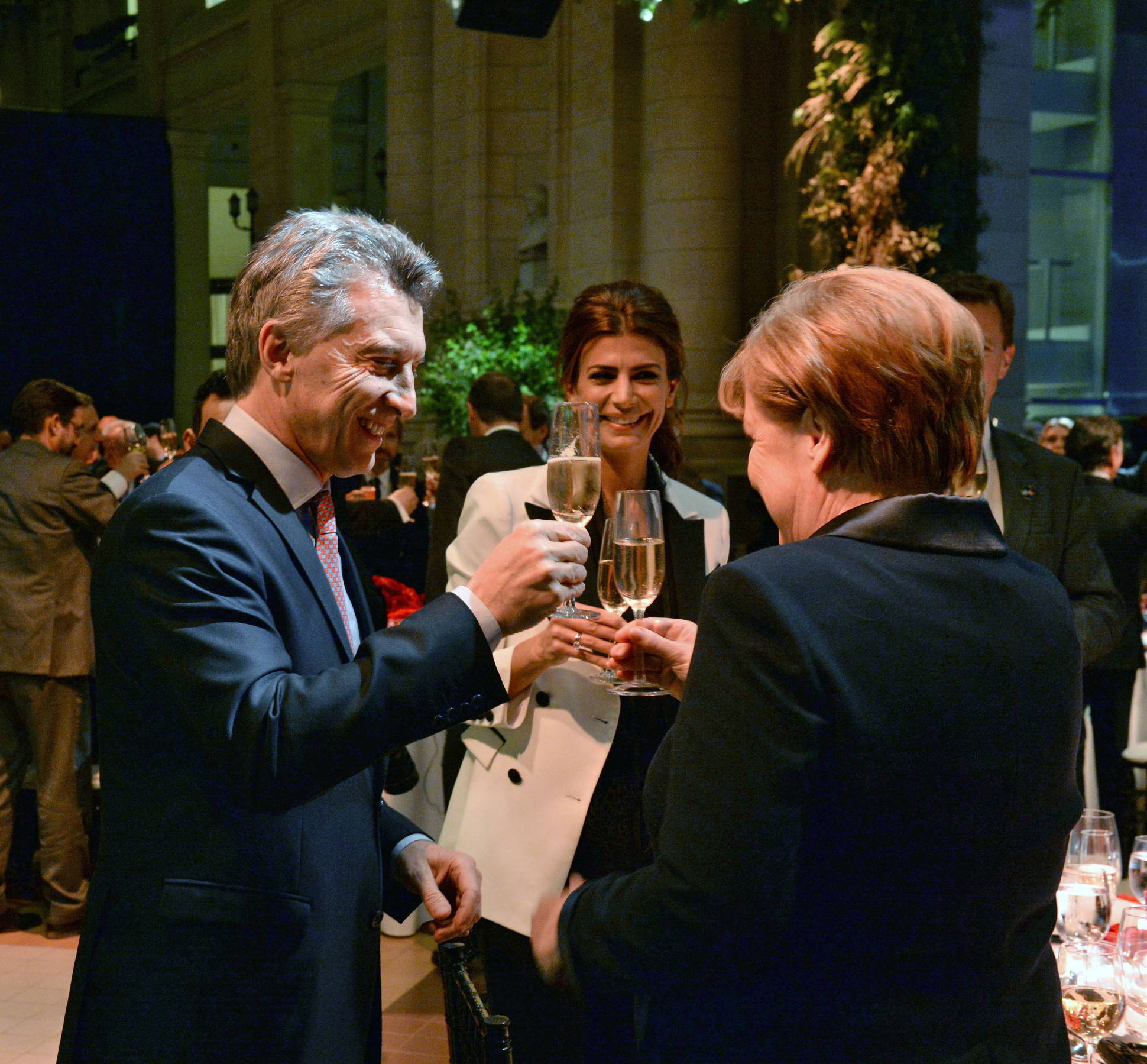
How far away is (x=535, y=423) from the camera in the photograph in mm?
6633

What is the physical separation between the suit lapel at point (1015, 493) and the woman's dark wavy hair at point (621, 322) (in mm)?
811

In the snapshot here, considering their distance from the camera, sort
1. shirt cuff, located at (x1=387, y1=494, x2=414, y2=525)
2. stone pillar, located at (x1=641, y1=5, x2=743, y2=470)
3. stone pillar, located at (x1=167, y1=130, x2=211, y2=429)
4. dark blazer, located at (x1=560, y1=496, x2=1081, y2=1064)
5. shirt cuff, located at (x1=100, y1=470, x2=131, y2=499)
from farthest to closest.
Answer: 1. stone pillar, located at (x1=167, y1=130, x2=211, y2=429)
2. stone pillar, located at (x1=641, y1=5, x2=743, y2=470)
3. shirt cuff, located at (x1=387, y1=494, x2=414, y2=525)
4. shirt cuff, located at (x1=100, y1=470, x2=131, y2=499)
5. dark blazer, located at (x1=560, y1=496, x2=1081, y2=1064)

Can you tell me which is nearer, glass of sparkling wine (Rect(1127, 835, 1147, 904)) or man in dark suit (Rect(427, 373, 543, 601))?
glass of sparkling wine (Rect(1127, 835, 1147, 904))

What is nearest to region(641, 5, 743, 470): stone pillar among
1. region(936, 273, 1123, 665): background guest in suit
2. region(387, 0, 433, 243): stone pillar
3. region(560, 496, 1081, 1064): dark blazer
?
region(387, 0, 433, 243): stone pillar

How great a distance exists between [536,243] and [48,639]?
5.54 metres

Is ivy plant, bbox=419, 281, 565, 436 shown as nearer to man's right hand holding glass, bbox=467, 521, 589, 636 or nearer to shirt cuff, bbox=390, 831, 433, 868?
shirt cuff, bbox=390, 831, 433, 868

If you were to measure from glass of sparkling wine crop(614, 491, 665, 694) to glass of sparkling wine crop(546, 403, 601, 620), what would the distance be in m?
0.05

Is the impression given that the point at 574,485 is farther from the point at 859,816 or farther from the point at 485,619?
the point at 859,816

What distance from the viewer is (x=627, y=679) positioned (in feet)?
6.19

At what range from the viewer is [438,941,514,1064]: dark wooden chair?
4.11 feet

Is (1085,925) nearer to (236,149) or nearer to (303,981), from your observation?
(303,981)

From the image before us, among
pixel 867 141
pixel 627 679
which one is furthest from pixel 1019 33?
pixel 627 679

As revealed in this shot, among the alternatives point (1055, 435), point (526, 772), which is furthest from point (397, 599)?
point (1055, 435)

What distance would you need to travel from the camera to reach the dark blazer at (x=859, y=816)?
44.1 inches
